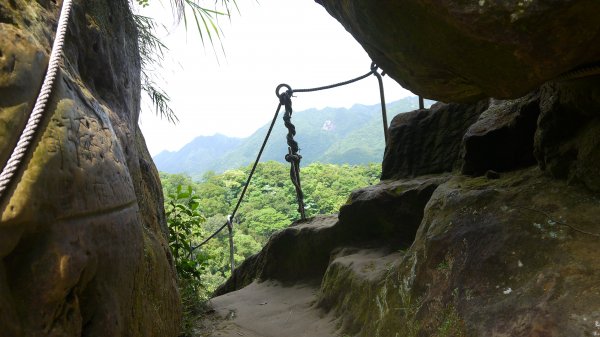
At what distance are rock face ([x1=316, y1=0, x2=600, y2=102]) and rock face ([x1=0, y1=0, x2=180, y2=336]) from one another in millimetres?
1336

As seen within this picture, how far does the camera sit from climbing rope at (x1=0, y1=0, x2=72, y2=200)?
47.6 inches

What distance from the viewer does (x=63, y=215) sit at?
1395mm

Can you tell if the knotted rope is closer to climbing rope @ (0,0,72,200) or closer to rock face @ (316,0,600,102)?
rock face @ (316,0,600,102)

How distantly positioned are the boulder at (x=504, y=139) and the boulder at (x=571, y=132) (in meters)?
0.28

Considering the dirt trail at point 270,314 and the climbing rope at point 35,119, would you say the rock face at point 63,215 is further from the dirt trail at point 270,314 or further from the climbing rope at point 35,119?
the dirt trail at point 270,314

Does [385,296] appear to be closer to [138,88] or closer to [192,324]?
[192,324]

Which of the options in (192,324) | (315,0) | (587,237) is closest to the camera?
(587,237)

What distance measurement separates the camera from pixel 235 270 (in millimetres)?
5973

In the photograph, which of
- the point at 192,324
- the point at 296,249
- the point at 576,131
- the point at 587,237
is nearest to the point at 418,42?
the point at 576,131

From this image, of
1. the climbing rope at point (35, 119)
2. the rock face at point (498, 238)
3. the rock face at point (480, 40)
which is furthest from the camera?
the rock face at point (498, 238)

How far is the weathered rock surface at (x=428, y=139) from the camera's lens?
12.3 feet

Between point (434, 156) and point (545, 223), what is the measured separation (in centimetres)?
199

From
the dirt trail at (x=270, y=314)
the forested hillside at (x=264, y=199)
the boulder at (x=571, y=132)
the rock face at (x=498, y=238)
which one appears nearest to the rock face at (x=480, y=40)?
the boulder at (x=571, y=132)

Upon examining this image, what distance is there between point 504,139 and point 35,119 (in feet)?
8.13
